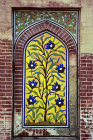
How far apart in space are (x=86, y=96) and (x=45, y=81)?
0.98m

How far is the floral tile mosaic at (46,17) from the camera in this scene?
4664mm

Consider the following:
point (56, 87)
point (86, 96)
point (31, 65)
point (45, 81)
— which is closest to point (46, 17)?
point (31, 65)

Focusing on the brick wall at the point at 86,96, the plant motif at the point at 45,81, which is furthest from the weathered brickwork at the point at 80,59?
the plant motif at the point at 45,81

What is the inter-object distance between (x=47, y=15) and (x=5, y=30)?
1.02m

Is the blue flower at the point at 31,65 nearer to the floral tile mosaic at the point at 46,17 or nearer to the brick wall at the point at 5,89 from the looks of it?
the brick wall at the point at 5,89

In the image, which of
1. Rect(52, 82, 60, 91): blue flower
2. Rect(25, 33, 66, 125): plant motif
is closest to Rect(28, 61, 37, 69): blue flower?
Rect(25, 33, 66, 125): plant motif

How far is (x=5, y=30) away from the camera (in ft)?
14.7

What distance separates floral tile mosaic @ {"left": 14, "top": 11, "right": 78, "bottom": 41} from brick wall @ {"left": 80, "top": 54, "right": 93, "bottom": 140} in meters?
0.65

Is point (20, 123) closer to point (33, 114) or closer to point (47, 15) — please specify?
point (33, 114)

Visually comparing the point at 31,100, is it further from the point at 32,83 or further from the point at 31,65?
the point at 31,65

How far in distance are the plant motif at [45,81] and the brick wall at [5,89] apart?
1.41 ft

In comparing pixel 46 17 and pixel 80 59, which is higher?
→ pixel 46 17

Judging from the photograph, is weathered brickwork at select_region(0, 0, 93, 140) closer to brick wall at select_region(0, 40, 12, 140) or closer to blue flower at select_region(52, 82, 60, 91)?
brick wall at select_region(0, 40, 12, 140)

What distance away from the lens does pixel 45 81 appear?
15.4ft
